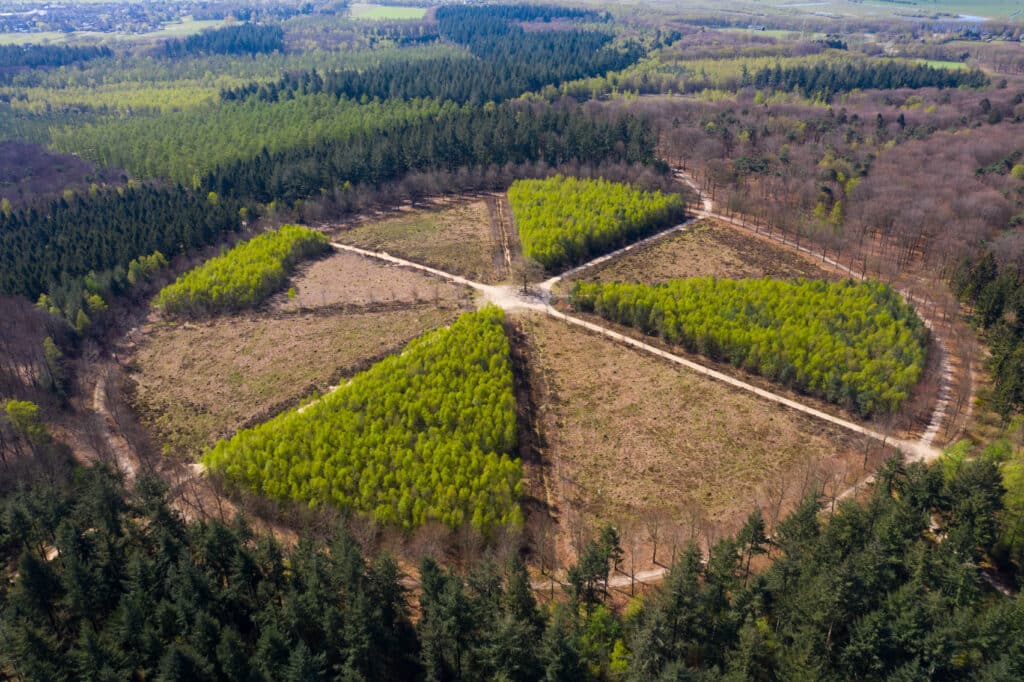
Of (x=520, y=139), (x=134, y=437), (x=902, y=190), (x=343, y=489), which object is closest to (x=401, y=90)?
(x=520, y=139)

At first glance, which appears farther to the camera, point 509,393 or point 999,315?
point 999,315

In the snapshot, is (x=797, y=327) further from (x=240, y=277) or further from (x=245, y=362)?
(x=240, y=277)

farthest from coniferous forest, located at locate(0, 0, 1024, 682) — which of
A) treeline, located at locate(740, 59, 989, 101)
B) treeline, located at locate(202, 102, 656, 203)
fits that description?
treeline, located at locate(740, 59, 989, 101)

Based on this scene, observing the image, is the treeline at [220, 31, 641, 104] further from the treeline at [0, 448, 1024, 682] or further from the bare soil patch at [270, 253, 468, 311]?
the treeline at [0, 448, 1024, 682]

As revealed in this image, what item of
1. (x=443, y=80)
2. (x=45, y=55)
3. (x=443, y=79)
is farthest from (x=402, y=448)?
(x=45, y=55)

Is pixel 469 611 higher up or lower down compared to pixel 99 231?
lower down

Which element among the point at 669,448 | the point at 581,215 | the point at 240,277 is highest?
the point at 581,215

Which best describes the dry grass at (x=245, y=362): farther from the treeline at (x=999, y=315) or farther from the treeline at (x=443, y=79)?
the treeline at (x=443, y=79)

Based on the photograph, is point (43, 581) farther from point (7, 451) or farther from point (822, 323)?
point (822, 323)
